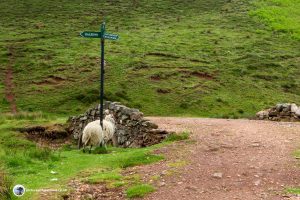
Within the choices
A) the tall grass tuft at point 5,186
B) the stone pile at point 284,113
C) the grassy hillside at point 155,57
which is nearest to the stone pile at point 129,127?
the stone pile at point 284,113

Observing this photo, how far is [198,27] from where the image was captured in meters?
53.2

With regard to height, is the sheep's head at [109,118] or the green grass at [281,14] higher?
the green grass at [281,14]

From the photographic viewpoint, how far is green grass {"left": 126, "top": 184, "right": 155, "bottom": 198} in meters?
10.2

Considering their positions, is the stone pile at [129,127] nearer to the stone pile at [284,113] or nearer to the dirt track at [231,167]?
the dirt track at [231,167]

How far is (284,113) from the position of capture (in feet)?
74.3

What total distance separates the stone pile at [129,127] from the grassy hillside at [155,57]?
7.85m

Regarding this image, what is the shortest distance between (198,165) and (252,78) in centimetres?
2808

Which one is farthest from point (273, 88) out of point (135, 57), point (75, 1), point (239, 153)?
point (75, 1)

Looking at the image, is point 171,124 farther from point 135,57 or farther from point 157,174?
point 135,57

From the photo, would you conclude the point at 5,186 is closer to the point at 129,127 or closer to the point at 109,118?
the point at 109,118

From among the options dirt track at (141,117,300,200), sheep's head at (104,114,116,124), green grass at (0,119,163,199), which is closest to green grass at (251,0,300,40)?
sheep's head at (104,114,116,124)

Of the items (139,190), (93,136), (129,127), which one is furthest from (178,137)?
(139,190)

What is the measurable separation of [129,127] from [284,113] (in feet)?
24.0

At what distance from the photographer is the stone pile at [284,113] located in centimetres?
2227
